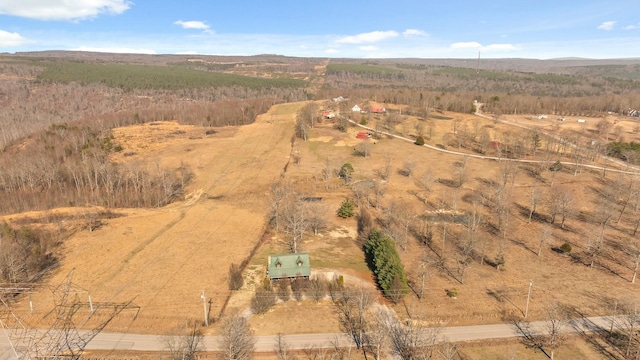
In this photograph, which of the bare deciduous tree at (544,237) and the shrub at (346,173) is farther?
the shrub at (346,173)

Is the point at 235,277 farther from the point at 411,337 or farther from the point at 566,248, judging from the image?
the point at 566,248

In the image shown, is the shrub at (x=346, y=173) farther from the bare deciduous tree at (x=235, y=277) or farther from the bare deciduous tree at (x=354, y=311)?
the bare deciduous tree at (x=354, y=311)

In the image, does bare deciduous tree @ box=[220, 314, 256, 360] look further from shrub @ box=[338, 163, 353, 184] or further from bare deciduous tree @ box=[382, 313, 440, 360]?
shrub @ box=[338, 163, 353, 184]

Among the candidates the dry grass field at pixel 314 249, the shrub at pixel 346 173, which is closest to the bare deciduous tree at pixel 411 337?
the dry grass field at pixel 314 249

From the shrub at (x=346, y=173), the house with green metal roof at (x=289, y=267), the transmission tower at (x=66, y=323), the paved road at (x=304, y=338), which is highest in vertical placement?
the shrub at (x=346, y=173)

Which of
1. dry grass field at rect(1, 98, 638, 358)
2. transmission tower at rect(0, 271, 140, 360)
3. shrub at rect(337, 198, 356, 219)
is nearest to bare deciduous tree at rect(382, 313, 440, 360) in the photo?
dry grass field at rect(1, 98, 638, 358)

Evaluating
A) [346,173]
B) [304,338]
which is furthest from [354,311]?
[346,173]
